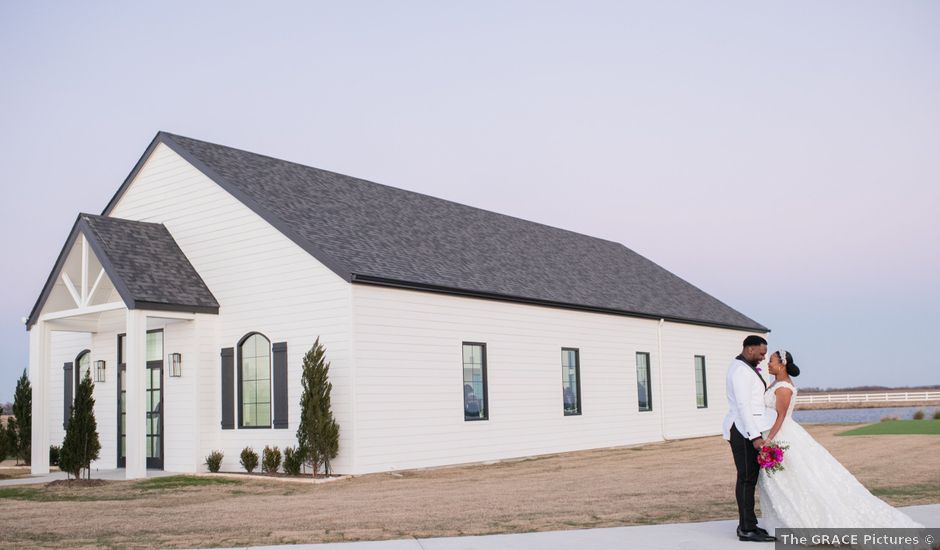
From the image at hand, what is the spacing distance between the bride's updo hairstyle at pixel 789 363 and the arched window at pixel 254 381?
41.0 feet

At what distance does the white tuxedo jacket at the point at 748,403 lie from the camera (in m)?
8.24

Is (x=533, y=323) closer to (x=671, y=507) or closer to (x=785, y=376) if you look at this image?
(x=671, y=507)

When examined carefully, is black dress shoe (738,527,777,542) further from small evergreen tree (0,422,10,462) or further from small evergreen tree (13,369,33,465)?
small evergreen tree (0,422,10,462)

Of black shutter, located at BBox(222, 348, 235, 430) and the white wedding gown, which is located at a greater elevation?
black shutter, located at BBox(222, 348, 235, 430)

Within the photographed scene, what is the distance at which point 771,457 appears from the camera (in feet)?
26.4

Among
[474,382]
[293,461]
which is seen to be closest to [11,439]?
[293,461]

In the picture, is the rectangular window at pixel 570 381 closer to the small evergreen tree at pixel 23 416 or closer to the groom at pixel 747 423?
the small evergreen tree at pixel 23 416

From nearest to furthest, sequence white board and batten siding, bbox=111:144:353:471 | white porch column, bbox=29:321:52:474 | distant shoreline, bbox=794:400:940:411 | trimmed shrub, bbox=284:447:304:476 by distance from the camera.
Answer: trimmed shrub, bbox=284:447:304:476 < white board and batten siding, bbox=111:144:353:471 < white porch column, bbox=29:321:52:474 < distant shoreline, bbox=794:400:940:411

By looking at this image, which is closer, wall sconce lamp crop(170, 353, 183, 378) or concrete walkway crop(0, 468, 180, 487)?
concrete walkway crop(0, 468, 180, 487)

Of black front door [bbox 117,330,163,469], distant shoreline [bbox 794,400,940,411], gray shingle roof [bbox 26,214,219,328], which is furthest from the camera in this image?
distant shoreline [bbox 794,400,940,411]

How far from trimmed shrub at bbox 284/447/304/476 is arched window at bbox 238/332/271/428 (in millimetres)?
1235

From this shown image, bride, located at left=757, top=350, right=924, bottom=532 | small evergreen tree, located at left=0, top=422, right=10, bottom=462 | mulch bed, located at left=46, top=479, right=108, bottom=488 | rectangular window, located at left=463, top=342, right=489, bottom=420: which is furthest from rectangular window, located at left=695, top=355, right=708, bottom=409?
bride, located at left=757, top=350, right=924, bottom=532

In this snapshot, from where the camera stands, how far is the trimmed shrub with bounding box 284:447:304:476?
17.3 m

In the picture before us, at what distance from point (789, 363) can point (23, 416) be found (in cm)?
2144
